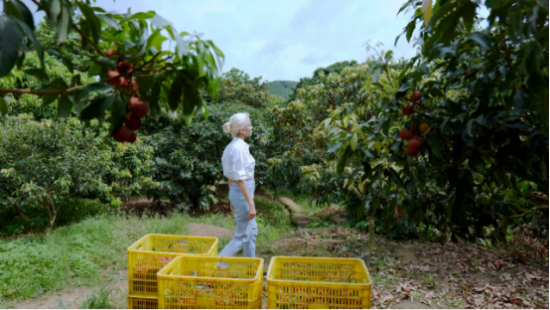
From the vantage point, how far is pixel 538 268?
3.87 meters

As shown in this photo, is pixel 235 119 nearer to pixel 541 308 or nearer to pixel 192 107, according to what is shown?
pixel 192 107

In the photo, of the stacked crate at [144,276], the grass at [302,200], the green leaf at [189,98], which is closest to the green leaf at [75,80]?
the green leaf at [189,98]

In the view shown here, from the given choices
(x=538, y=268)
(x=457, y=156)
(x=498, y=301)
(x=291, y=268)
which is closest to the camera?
(x=457, y=156)

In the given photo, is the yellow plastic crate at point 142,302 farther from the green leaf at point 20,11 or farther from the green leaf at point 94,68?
the green leaf at point 20,11

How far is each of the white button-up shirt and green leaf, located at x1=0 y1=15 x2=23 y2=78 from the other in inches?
78.4

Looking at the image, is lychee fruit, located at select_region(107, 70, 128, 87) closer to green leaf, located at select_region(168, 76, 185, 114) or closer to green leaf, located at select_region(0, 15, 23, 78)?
green leaf, located at select_region(168, 76, 185, 114)

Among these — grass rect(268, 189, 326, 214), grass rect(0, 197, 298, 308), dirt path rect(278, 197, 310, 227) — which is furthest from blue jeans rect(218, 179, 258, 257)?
grass rect(268, 189, 326, 214)

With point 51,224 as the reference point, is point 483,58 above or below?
above

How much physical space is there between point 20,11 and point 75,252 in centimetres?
372

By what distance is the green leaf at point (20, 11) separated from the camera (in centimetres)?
71

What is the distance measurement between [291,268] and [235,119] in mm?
1151

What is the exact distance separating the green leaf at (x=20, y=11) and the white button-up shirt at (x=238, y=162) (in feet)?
6.22

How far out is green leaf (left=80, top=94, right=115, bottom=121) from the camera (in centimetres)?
74

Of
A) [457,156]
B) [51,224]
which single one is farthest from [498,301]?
[51,224]
